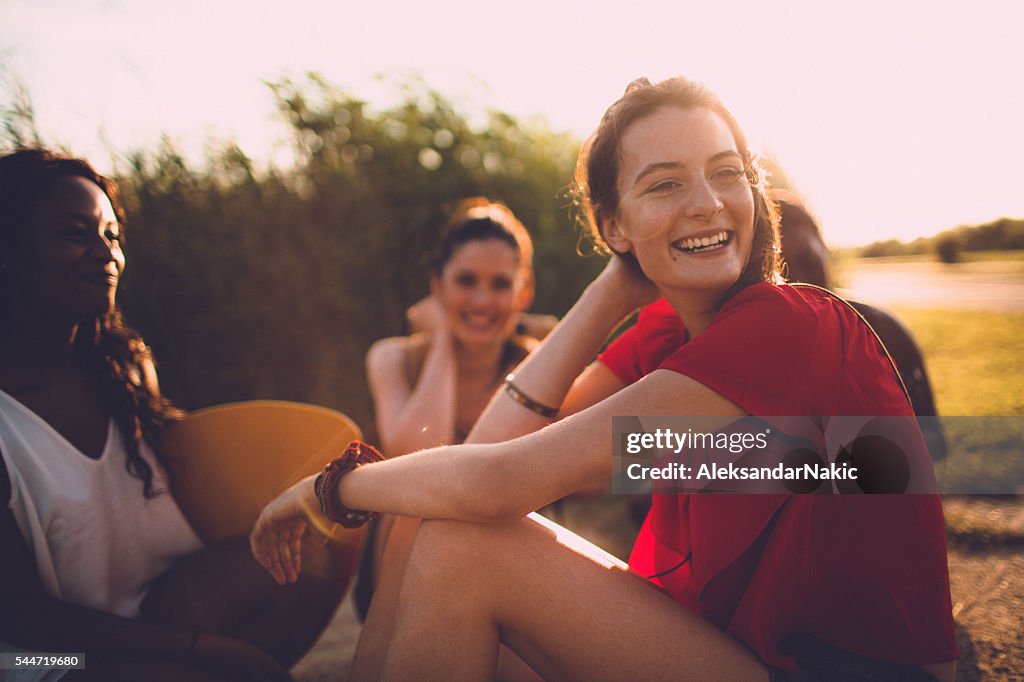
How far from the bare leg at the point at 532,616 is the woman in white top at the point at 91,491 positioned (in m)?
0.75

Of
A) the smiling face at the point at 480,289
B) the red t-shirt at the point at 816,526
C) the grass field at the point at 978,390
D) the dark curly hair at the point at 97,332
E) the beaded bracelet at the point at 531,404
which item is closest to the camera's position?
the red t-shirt at the point at 816,526

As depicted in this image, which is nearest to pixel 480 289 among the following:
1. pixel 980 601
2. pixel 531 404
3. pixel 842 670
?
pixel 531 404

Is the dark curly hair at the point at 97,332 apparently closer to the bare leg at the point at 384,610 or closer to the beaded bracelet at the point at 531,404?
the bare leg at the point at 384,610

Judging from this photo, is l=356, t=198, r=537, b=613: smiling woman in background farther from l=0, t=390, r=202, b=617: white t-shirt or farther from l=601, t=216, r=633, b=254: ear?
l=601, t=216, r=633, b=254: ear

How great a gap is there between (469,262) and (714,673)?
92.1 inches

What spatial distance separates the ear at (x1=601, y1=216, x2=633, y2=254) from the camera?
1.95m

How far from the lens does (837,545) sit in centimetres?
142

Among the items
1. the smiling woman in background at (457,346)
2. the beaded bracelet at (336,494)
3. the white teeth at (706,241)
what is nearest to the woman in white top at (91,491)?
the beaded bracelet at (336,494)

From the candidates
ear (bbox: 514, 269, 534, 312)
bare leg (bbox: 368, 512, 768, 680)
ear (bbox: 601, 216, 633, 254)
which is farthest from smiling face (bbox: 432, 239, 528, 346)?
bare leg (bbox: 368, 512, 768, 680)

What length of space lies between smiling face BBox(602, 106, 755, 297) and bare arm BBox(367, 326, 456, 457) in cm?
159

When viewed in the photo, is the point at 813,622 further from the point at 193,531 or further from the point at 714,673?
the point at 193,531

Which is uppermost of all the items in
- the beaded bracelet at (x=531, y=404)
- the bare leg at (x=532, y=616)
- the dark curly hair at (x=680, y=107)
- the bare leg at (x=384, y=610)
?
the dark curly hair at (x=680, y=107)

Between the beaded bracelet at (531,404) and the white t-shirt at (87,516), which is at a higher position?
the beaded bracelet at (531,404)

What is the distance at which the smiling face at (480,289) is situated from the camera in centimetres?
329
